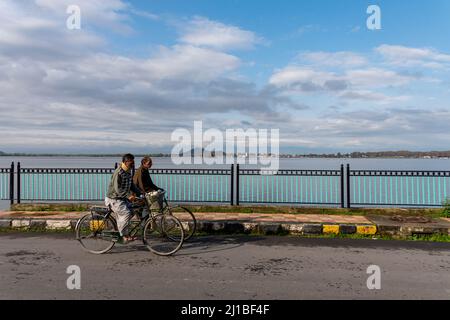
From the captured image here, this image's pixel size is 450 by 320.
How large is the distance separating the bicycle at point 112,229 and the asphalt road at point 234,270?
24 centimetres

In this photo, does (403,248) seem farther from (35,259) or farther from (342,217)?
(35,259)

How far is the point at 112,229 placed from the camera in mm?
6965

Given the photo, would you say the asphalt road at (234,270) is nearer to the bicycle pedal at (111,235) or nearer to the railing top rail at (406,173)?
the bicycle pedal at (111,235)

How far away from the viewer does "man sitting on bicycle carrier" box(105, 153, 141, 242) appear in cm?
684

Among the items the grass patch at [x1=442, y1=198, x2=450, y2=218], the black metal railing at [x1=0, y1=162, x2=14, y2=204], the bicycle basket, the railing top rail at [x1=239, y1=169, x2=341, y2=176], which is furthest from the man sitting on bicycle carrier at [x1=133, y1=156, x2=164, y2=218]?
the grass patch at [x1=442, y1=198, x2=450, y2=218]

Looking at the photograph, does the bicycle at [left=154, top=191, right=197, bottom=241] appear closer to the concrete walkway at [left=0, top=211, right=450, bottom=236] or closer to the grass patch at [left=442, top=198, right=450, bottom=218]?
the concrete walkway at [left=0, top=211, right=450, bottom=236]

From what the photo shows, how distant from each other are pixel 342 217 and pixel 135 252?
5.91 metres

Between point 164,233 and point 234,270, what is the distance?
2139 millimetres

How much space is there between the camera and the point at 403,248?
7316 mm

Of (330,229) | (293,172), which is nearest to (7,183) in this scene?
(293,172)

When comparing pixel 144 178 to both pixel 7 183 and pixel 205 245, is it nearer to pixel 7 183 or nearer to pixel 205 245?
pixel 205 245
